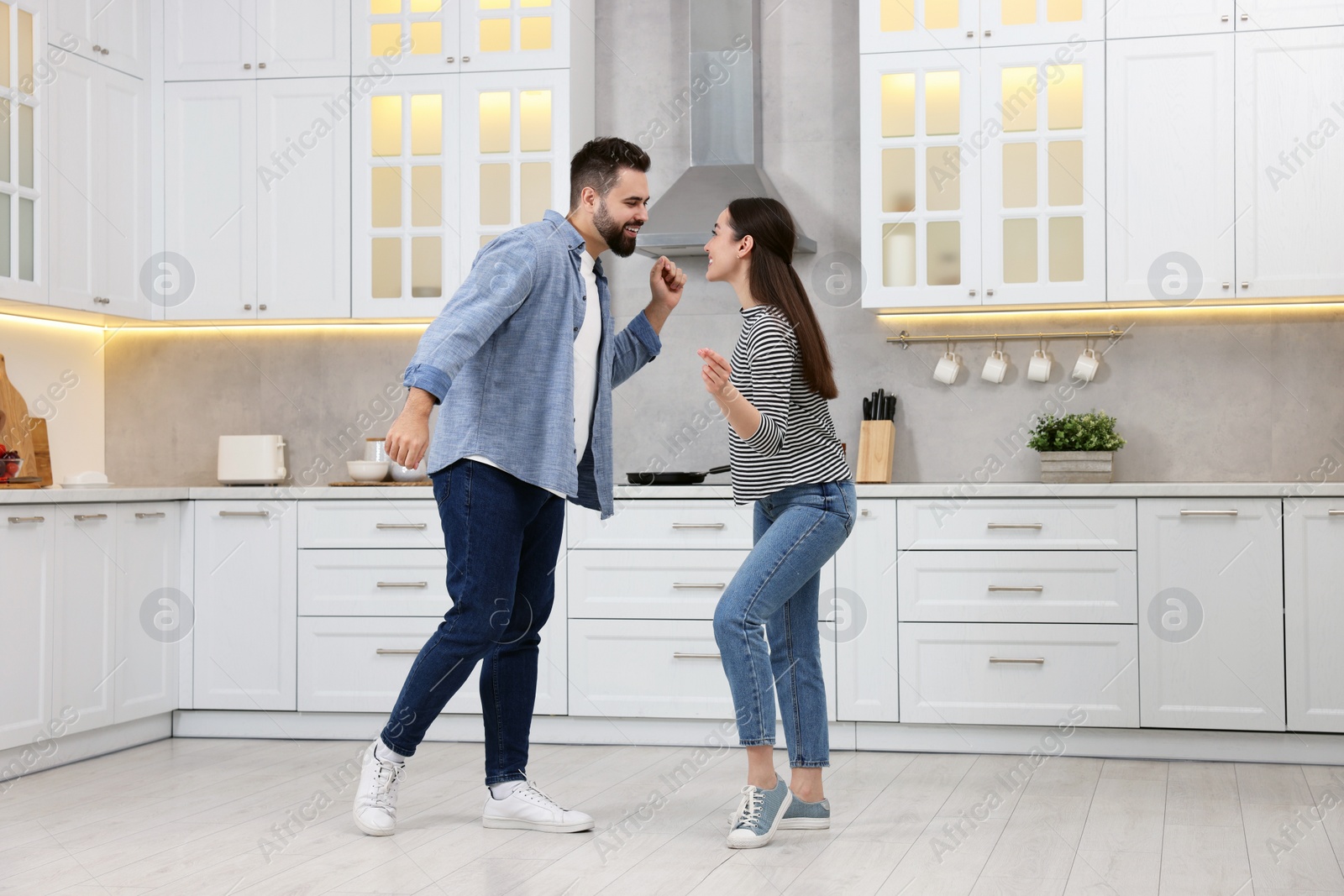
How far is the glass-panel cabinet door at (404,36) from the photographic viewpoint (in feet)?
13.9

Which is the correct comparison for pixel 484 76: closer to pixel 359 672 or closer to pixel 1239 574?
pixel 359 672

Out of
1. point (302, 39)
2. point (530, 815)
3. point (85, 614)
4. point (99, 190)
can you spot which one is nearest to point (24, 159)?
point (99, 190)

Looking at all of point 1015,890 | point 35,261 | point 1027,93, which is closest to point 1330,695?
point 1015,890

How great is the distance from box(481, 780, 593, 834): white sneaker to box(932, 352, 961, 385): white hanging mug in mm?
2057

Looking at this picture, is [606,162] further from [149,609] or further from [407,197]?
[149,609]

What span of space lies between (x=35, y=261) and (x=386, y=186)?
1.10m

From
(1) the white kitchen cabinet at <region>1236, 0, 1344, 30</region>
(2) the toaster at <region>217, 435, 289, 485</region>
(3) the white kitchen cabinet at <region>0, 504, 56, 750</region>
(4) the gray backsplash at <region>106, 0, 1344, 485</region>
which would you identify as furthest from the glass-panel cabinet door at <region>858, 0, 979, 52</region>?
(3) the white kitchen cabinet at <region>0, 504, 56, 750</region>

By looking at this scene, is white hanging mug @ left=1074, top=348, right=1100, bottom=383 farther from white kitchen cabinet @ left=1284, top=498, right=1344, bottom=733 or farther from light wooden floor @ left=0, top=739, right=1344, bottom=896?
light wooden floor @ left=0, top=739, right=1344, bottom=896

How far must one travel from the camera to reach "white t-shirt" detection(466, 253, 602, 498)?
8.98 ft

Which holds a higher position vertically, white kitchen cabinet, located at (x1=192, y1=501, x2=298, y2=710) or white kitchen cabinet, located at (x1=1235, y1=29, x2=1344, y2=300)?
white kitchen cabinet, located at (x1=1235, y1=29, x2=1344, y2=300)

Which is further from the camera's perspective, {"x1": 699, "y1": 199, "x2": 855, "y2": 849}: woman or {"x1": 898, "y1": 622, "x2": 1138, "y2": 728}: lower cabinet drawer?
{"x1": 898, "y1": 622, "x2": 1138, "y2": 728}: lower cabinet drawer

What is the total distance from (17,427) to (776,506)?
268cm

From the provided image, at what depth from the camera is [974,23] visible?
3.96 meters

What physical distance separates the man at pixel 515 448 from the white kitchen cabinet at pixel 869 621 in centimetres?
115
